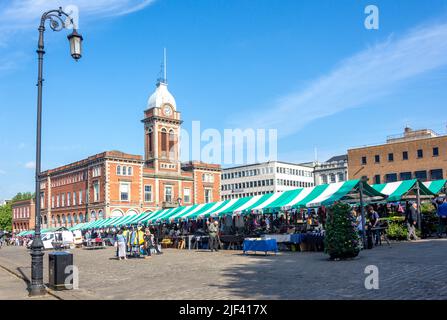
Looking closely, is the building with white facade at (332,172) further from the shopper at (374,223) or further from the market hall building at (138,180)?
the shopper at (374,223)

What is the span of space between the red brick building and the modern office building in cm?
6329

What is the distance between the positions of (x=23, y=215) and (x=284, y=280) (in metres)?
95.2

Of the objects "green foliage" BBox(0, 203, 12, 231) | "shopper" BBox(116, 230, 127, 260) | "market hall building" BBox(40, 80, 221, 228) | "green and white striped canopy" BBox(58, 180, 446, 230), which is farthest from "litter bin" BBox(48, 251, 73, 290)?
"green foliage" BBox(0, 203, 12, 231)

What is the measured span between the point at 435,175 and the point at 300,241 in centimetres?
4786

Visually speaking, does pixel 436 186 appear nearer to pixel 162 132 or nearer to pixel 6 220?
pixel 162 132

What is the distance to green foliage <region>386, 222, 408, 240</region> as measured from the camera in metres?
22.0

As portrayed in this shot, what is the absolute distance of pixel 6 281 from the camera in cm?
1442

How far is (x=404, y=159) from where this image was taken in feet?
211

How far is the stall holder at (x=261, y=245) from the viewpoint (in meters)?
19.8

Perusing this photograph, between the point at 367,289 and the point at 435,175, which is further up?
the point at 435,175

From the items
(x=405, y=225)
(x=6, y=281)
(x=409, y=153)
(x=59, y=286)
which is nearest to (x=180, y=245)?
(x=405, y=225)

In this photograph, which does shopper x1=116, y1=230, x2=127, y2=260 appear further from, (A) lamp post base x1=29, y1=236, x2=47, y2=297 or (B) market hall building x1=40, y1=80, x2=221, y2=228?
(B) market hall building x1=40, y1=80, x2=221, y2=228
